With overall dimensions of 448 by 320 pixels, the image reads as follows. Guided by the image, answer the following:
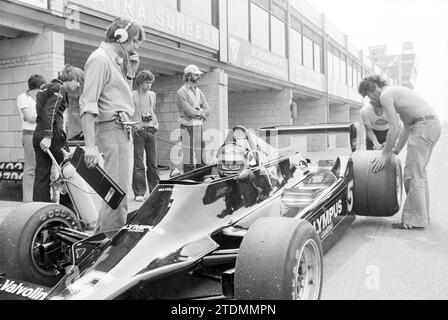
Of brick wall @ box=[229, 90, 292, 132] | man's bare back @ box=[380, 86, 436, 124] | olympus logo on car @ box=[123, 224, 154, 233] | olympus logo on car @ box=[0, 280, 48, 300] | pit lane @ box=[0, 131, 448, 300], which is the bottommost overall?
pit lane @ box=[0, 131, 448, 300]

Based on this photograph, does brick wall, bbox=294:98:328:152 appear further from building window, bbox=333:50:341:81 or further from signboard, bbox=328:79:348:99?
building window, bbox=333:50:341:81

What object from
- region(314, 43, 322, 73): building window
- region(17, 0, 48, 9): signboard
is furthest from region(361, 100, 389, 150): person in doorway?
region(314, 43, 322, 73): building window

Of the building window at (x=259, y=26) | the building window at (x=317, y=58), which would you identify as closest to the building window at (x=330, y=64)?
the building window at (x=317, y=58)

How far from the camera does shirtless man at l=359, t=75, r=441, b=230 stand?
14.4 ft

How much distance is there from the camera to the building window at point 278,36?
16.2 metres

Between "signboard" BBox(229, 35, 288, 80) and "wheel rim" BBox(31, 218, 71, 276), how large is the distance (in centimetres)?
1018

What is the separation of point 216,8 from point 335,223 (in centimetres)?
952

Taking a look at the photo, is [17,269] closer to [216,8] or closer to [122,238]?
[122,238]

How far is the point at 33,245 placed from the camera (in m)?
2.78

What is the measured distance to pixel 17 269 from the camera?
Result: 268 cm

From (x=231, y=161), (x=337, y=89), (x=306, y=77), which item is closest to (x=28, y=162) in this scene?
(x=231, y=161)

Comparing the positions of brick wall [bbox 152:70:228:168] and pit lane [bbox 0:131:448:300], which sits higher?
brick wall [bbox 152:70:228:168]

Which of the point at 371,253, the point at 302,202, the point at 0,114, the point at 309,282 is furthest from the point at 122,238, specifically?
the point at 0,114

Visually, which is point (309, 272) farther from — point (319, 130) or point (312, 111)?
point (312, 111)
